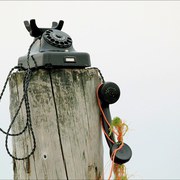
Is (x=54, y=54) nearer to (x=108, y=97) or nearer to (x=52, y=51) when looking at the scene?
(x=52, y=51)

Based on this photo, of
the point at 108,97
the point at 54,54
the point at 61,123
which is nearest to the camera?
the point at 61,123

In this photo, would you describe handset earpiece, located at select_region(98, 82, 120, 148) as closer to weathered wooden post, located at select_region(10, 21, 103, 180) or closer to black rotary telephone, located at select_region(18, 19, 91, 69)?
weathered wooden post, located at select_region(10, 21, 103, 180)

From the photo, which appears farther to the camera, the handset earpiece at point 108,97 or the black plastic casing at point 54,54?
the handset earpiece at point 108,97

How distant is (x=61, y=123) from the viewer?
2.65 metres

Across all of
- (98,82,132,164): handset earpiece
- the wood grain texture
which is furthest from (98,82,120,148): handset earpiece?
the wood grain texture

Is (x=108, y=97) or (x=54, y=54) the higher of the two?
(x=54, y=54)

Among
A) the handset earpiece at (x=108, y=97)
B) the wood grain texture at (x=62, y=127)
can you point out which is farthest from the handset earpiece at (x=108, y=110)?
the wood grain texture at (x=62, y=127)

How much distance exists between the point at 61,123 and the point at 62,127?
0.03 meters

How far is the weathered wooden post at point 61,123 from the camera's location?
265cm

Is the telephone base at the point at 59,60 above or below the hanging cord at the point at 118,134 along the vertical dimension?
above

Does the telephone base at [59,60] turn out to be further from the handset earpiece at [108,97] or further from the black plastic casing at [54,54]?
the handset earpiece at [108,97]

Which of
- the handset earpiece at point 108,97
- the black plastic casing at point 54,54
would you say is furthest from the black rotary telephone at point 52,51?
the handset earpiece at point 108,97

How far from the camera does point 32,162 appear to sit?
8.98ft

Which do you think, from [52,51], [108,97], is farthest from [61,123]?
[52,51]
